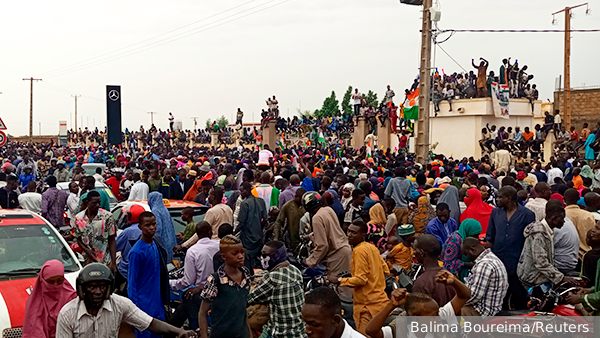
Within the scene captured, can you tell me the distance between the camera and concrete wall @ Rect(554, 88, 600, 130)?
3925 cm

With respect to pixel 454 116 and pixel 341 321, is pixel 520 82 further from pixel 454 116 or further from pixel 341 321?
pixel 341 321

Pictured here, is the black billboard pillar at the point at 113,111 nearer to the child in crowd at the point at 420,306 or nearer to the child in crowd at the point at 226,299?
the child in crowd at the point at 226,299

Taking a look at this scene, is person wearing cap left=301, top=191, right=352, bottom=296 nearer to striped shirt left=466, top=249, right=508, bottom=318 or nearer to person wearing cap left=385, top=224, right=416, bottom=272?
person wearing cap left=385, top=224, right=416, bottom=272

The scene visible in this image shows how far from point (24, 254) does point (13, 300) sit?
98 centimetres

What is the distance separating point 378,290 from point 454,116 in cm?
2383

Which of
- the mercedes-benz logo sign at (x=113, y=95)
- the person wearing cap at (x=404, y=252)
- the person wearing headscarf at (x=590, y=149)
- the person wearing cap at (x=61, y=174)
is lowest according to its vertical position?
the person wearing cap at (x=404, y=252)

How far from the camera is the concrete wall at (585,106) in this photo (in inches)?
1545

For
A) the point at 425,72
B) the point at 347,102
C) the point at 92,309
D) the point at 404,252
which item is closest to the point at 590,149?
the point at 425,72

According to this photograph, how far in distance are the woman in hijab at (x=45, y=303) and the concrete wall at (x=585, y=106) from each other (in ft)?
130

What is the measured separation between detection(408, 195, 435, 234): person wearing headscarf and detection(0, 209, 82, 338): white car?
4.69 meters

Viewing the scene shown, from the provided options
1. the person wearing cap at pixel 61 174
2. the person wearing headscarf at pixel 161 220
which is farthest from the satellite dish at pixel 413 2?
the person wearing headscarf at pixel 161 220

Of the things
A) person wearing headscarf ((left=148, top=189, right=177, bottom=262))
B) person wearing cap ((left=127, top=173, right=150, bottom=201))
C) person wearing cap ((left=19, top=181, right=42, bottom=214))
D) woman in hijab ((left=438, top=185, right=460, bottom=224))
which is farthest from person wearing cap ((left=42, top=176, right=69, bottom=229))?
woman in hijab ((left=438, top=185, right=460, bottom=224))

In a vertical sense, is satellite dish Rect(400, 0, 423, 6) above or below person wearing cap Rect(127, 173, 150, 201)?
above

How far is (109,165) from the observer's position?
786 inches
